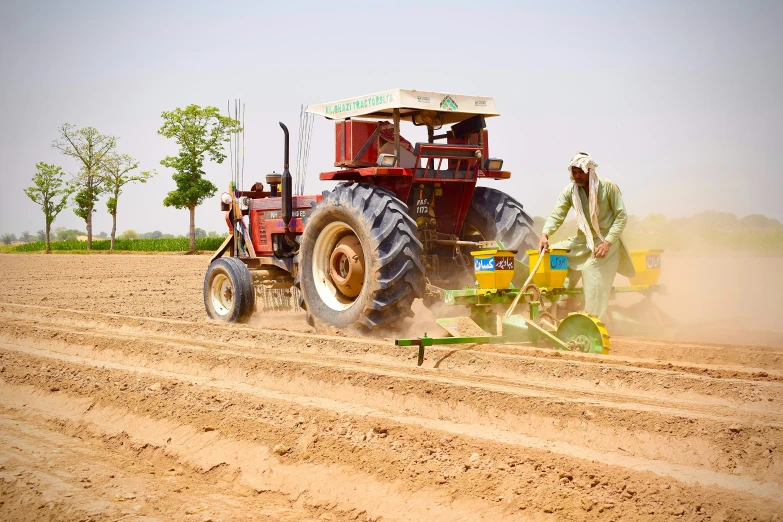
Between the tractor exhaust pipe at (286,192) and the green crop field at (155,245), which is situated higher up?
the tractor exhaust pipe at (286,192)

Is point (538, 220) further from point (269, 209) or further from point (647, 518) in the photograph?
point (647, 518)

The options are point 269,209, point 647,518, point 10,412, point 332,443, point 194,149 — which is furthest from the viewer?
point 194,149

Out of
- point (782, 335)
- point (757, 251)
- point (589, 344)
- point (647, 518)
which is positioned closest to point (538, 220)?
point (757, 251)

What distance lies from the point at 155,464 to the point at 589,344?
3.39 meters

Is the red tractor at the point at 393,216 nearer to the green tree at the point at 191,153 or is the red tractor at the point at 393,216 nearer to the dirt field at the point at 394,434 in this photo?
the dirt field at the point at 394,434

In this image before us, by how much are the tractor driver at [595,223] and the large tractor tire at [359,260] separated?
4.29 feet

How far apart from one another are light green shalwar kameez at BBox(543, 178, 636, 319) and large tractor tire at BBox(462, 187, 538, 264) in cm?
88

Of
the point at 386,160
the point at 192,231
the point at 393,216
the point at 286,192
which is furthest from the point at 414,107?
the point at 192,231

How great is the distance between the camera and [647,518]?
3277mm

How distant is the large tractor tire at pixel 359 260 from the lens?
7082 mm

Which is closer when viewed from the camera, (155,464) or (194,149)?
(155,464)

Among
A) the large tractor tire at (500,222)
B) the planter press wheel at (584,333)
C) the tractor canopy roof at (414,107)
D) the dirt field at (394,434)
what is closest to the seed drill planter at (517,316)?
the planter press wheel at (584,333)

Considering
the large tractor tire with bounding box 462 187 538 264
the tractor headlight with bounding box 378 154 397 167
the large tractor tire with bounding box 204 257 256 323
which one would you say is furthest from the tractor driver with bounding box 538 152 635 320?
the large tractor tire with bounding box 204 257 256 323

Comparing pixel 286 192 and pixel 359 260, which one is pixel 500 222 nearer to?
pixel 359 260
